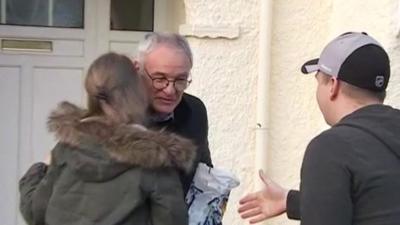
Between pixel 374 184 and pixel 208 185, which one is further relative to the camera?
pixel 208 185

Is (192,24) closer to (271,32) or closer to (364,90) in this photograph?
(271,32)

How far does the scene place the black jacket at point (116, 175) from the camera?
10.1 ft

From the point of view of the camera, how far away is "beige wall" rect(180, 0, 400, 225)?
18.5 feet

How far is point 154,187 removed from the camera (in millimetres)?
3082

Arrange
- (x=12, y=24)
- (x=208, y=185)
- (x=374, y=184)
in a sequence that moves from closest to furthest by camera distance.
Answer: (x=374, y=184) < (x=208, y=185) < (x=12, y=24)

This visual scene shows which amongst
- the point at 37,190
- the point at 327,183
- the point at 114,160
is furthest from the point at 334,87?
the point at 37,190

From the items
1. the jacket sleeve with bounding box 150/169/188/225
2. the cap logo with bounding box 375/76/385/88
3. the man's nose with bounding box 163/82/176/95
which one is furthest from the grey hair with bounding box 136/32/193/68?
the cap logo with bounding box 375/76/385/88

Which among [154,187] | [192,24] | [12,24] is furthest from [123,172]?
[12,24]

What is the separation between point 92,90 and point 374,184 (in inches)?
40.2

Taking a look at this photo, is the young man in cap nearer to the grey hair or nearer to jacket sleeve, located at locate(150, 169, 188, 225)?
jacket sleeve, located at locate(150, 169, 188, 225)

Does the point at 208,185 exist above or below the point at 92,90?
below

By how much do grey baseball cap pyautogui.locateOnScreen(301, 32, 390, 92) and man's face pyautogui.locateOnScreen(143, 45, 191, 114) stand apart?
664 mm

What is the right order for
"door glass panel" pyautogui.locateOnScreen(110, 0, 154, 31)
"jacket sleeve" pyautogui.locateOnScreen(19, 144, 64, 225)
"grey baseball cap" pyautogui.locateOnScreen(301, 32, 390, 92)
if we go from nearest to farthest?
1. "grey baseball cap" pyautogui.locateOnScreen(301, 32, 390, 92)
2. "jacket sleeve" pyautogui.locateOnScreen(19, 144, 64, 225)
3. "door glass panel" pyautogui.locateOnScreen(110, 0, 154, 31)

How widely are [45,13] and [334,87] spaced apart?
3.52 m
